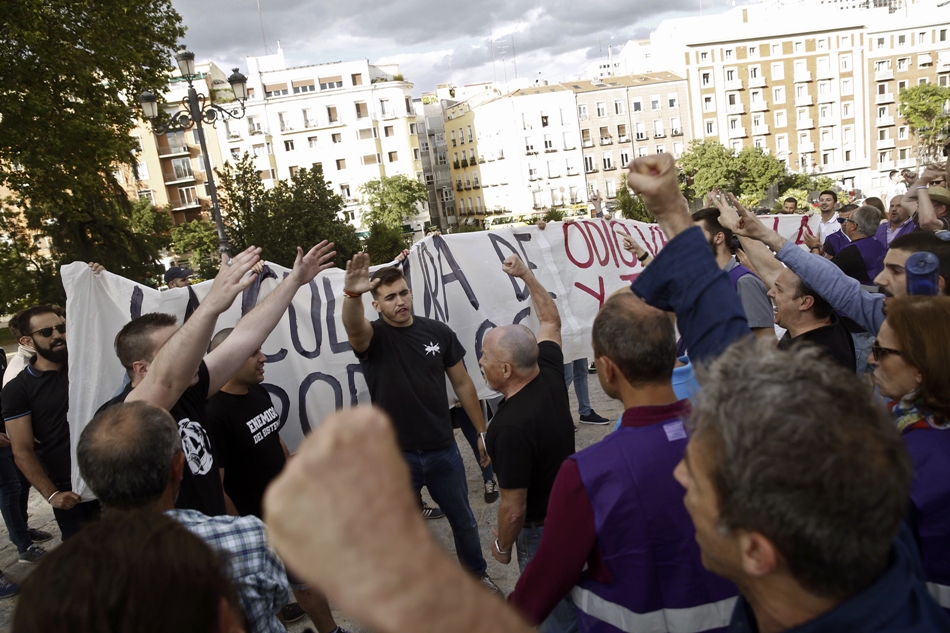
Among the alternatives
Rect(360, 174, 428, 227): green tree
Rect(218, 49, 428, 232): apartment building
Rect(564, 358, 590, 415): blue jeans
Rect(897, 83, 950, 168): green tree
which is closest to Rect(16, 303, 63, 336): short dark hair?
Rect(564, 358, 590, 415): blue jeans

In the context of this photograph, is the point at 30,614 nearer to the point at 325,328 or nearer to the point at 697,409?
the point at 697,409

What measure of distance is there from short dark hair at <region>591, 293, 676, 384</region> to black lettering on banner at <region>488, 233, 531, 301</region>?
344 cm

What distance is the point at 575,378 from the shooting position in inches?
247

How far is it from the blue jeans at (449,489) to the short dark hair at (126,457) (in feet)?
6.52

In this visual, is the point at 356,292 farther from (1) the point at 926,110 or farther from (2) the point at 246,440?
(1) the point at 926,110

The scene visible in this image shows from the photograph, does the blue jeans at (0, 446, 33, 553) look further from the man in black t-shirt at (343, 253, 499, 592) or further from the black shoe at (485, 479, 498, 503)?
the black shoe at (485, 479, 498, 503)

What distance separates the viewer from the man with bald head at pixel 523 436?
8.47ft

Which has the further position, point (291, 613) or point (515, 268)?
point (515, 268)

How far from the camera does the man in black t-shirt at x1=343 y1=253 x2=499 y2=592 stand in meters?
3.71

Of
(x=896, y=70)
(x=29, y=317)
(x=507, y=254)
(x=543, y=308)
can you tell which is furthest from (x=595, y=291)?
(x=896, y=70)

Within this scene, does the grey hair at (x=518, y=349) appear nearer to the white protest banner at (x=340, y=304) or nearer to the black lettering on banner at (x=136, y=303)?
the white protest banner at (x=340, y=304)

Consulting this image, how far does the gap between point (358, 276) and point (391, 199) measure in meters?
53.9

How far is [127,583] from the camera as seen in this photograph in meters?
1.04

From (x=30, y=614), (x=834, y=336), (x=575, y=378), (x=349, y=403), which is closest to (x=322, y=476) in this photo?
(x=30, y=614)
